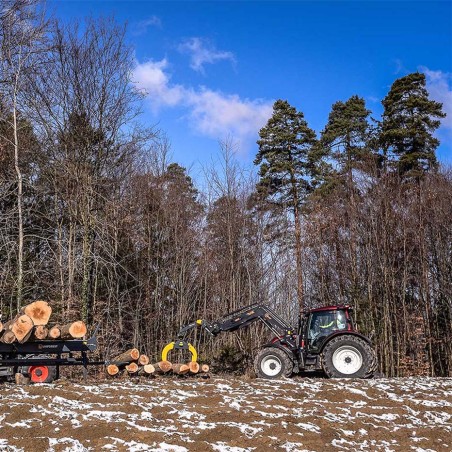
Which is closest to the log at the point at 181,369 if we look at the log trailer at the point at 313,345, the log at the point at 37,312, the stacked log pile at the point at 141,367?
the stacked log pile at the point at 141,367

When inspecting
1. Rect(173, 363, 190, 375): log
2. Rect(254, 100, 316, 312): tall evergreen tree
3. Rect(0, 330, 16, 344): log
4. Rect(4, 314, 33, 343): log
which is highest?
Rect(254, 100, 316, 312): tall evergreen tree

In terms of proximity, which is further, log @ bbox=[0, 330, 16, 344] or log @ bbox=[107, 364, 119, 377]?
log @ bbox=[107, 364, 119, 377]

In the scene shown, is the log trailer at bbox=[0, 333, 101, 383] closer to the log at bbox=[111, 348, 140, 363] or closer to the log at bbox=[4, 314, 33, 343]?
the log at bbox=[4, 314, 33, 343]

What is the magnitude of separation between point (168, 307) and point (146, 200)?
17.5 ft

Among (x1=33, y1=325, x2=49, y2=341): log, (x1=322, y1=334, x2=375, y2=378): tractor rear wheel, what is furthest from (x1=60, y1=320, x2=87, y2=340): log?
(x1=322, y1=334, x2=375, y2=378): tractor rear wheel

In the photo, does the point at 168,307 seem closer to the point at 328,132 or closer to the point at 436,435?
the point at 328,132

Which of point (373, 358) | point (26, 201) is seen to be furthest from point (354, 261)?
point (26, 201)

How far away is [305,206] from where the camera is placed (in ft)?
90.9

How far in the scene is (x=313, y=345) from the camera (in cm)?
1305

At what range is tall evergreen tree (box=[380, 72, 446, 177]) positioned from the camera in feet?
87.2

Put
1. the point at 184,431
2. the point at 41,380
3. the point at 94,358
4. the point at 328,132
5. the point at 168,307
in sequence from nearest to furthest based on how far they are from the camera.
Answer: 1. the point at 184,431
2. the point at 41,380
3. the point at 94,358
4. the point at 168,307
5. the point at 328,132

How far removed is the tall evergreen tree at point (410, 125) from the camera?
1046 inches

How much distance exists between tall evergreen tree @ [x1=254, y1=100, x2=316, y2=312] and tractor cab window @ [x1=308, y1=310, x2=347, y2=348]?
14.2 metres

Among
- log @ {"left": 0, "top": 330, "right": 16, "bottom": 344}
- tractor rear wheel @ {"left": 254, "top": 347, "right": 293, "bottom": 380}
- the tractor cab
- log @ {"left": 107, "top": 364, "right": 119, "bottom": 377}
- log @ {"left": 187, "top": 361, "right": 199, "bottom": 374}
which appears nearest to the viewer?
log @ {"left": 0, "top": 330, "right": 16, "bottom": 344}
